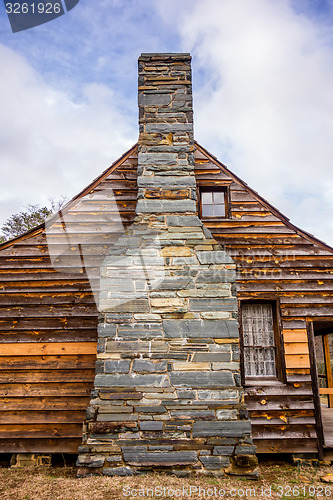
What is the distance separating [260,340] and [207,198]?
2.89 metres

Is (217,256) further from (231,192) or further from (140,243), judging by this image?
(231,192)

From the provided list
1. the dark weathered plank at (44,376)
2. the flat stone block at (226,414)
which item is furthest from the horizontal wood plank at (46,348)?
the flat stone block at (226,414)

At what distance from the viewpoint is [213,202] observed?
22.0 feet

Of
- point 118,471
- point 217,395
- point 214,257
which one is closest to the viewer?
point 118,471

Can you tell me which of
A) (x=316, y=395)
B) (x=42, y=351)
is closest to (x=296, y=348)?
(x=316, y=395)

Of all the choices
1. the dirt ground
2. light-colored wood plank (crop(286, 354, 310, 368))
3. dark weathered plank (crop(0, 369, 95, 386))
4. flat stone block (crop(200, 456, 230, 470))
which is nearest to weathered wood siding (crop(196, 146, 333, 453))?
light-colored wood plank (crop(286, 354, 310, 368))

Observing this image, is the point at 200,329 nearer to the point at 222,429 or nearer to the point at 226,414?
the point at 226,414

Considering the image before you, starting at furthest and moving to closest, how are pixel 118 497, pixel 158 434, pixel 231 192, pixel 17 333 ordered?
pixel 231 192, pixel 17 333, pixel 158 434, pixel 118 497

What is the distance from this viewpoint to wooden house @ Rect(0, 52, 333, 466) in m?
5.55

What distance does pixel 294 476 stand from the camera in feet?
16.3

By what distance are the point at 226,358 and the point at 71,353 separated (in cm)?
275

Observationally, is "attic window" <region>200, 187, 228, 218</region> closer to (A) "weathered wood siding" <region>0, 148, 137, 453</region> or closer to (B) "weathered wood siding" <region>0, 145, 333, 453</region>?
(B) "weathered wood siding" <region>0, 145, 333, 453</region>

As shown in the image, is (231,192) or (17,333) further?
(231,192)

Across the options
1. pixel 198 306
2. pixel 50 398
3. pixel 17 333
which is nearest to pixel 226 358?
pixel 198 306
